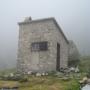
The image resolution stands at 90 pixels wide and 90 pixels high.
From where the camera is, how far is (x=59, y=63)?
1902cm

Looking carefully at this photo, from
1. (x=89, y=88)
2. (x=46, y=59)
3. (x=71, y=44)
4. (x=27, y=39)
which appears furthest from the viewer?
(x=71, y=44)

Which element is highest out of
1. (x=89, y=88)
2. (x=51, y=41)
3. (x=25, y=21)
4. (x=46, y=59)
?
(x=25, y=21)

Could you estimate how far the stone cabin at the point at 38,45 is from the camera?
16.9m

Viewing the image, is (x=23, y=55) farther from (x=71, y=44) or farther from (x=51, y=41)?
(x=71, y=44)

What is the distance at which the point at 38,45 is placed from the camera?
1741cm

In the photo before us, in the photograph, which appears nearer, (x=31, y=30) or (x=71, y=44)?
(x=31, y=30)

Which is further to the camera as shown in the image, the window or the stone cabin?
the window

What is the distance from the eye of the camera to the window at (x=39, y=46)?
A: 56.3 ft

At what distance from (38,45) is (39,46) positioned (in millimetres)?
116

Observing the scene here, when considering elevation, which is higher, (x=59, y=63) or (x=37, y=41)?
(x=37, y=41)

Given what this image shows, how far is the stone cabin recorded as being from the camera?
16922 mm

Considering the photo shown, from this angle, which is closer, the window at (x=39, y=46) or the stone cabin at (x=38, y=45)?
the stone cabin at (x=38, y=45)

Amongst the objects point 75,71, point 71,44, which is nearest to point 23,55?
point 75,71

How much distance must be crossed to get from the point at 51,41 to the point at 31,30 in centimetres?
204
